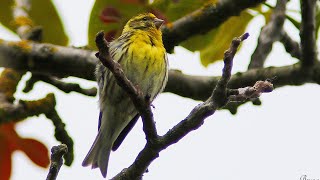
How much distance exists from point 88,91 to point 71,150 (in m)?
0.74

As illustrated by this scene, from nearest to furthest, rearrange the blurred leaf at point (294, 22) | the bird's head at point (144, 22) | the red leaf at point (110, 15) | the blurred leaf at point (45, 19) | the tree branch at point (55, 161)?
the tree branch at point (55, 161), the blurred leaf at point (45, 19), the red leaf at point (110, 15), the blurred leaf at point (294, 22), the bird's head at point (144, 22)

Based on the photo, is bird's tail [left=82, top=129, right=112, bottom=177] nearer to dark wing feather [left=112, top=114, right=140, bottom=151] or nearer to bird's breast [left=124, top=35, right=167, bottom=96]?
dark wing feather [left=112, top=114, right=140, bottom=151]

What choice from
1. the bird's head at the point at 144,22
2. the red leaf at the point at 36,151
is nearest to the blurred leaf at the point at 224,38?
the bird's head at the point at 144,22

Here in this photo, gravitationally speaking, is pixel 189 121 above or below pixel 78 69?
below

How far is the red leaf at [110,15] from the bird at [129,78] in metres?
0.26

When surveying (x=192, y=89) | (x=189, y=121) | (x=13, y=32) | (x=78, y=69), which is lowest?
(x=189, y=121)

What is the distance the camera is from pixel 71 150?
4.75 m

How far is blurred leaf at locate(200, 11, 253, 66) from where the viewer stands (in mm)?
5418

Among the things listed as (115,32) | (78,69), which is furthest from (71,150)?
(115,32)

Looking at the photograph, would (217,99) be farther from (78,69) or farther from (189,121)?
(78,69)

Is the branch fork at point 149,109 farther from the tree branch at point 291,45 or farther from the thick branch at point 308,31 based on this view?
the tree branch at point 291,45

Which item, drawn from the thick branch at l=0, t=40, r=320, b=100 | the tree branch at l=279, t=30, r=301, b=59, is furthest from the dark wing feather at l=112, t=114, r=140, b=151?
the tree branch at l=279, t=30, r=301, b=59

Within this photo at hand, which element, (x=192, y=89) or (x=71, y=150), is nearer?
(x=71, y=150)

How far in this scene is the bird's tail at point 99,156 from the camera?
472 cm
